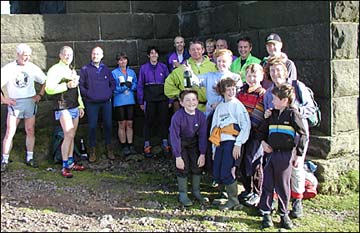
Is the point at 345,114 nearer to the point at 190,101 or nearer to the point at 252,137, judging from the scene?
the point at 252,137

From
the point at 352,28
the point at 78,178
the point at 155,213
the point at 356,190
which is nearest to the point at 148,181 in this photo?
the point at 78,178

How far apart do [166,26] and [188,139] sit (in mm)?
3637

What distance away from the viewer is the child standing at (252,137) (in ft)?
17.7

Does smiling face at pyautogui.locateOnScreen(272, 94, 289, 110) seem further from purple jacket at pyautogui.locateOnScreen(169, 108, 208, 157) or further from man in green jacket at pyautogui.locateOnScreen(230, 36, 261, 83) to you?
man in green jacket at pyautogui.locateOnScreen(230, 36, 261, 83)

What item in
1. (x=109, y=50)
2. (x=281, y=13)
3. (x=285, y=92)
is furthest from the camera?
(x=109, y=50)

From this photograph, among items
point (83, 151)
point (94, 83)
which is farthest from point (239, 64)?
point (83, 151)

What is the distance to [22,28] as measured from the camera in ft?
25.0

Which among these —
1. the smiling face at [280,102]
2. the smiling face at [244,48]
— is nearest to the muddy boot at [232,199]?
the smiling face at [280,102]

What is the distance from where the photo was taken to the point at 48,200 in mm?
5809

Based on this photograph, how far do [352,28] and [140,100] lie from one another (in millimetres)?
3378

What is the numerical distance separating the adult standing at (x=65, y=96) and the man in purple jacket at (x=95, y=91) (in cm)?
35

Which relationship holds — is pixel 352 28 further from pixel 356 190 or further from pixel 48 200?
pixel 48 200

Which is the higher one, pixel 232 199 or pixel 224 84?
pixel 224 84

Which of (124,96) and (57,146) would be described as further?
(124,96)
